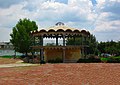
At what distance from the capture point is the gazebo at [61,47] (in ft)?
162

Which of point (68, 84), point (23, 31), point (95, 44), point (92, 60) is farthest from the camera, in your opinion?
point (95, 44)

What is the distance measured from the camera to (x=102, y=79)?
23.2m

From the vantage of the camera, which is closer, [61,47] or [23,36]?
[61,47]

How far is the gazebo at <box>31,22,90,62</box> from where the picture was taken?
49.4 meters

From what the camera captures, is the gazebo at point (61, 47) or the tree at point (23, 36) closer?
the gazebo at point (61, 47)

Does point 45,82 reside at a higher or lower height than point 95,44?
lower

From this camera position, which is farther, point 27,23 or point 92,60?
point 27,23

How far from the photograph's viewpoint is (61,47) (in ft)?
160

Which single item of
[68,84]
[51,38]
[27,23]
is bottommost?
[68,84]

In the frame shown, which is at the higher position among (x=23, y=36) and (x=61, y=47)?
(x=23, y=36)

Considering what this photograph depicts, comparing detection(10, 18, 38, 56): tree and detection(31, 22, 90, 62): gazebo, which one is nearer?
detection(31, 22, 90, 62): gazebo

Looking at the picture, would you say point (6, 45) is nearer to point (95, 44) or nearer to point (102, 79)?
point (95, 44)

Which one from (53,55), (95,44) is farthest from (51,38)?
(95,44)

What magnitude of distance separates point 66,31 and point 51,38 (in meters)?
8.77
